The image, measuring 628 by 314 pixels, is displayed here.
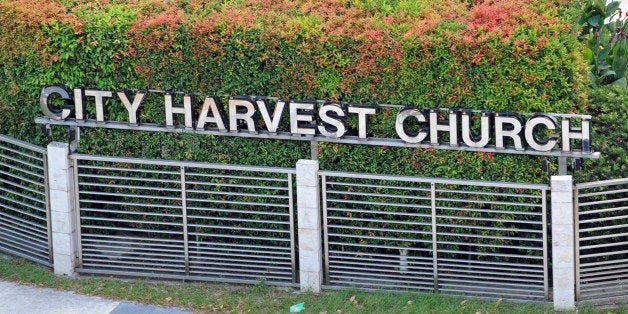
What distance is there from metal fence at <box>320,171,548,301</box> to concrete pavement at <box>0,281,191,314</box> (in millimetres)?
2095

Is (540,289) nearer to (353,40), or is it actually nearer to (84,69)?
(353,40)

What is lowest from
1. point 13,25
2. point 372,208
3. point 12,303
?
point 12,303

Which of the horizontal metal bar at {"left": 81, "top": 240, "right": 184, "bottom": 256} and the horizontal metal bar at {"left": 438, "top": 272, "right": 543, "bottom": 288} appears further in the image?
the horizontal metal bar at {"left": 81, "top": 240, "right": 184, "bottom": 256}

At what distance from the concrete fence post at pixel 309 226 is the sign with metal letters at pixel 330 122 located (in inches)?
17.2

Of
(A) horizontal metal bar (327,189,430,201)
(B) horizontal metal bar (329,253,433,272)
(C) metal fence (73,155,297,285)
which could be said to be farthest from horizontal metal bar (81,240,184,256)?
(A) horizontal metal bar (327,189,430,201)

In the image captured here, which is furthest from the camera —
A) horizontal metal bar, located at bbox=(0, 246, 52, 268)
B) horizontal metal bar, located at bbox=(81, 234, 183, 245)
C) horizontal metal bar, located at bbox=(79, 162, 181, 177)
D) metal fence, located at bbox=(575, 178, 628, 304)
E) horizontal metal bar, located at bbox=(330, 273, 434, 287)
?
horizontal metal bar, located at bbox=(0, 246, 52, 268)

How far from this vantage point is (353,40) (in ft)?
44.5

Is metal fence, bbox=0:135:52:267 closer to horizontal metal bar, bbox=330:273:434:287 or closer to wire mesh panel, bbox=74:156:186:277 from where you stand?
wire mesh panel, bbox=74:156:186:277

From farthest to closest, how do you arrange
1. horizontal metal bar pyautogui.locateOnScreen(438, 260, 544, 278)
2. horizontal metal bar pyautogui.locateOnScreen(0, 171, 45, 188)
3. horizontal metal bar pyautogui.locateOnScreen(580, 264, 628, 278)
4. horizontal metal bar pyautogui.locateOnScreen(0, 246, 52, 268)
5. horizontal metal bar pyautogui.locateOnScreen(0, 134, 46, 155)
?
horizontal metal bar pyautogui.locateOnScreen(0, 246, 52, 268) → horizontal metal bar pyautogui.locateOnScreen(0, 171, 45, 188) → horizontal metal bar pyautogui.locateOnScreen(0, 134, 46, 155) → horizontal metal bar pyautogui.locateOnScreen(438, 260, 544, 278) → horizontal metal bar pyautogui.locateOnScreen(580, 264, 628, 278)

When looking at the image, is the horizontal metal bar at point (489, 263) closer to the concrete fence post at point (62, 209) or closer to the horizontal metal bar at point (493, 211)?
the horizontal metal bar at point (493, 211)

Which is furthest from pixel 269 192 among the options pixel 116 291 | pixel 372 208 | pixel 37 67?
pixel 37 67

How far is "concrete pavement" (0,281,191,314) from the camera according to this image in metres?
13.7

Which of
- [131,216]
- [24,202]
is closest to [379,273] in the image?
[131,216]

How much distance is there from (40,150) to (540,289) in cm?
588
